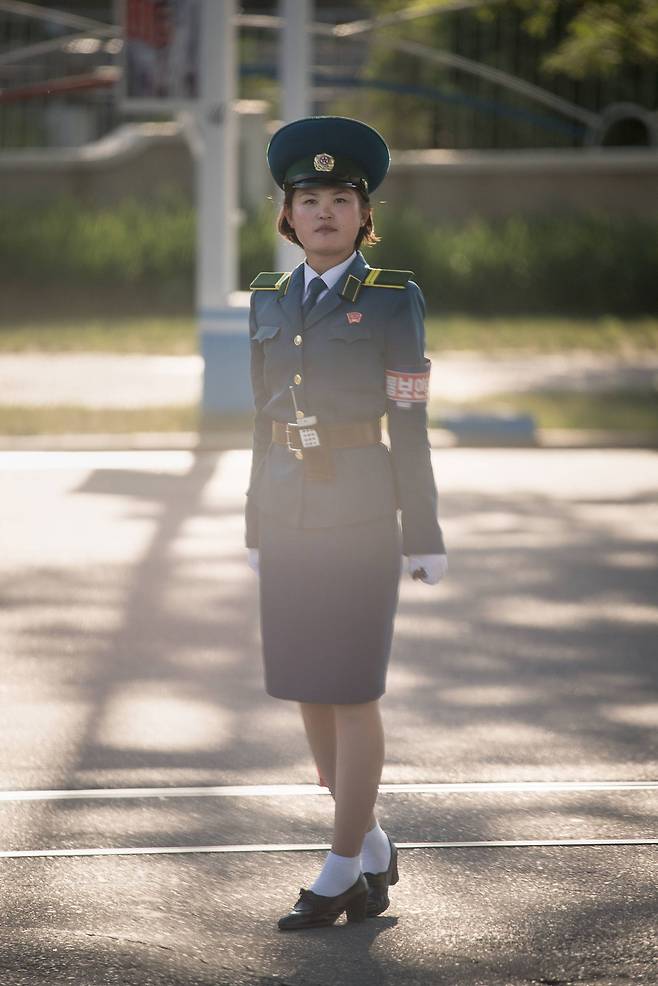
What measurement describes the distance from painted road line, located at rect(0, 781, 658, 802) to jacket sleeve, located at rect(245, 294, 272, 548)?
3.76 feet

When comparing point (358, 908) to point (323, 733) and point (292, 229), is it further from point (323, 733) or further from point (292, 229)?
point (292, 229)

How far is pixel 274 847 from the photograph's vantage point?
4.73m

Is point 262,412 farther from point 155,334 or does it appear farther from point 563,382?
point 155,334

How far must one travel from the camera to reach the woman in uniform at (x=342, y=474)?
13.5 feet

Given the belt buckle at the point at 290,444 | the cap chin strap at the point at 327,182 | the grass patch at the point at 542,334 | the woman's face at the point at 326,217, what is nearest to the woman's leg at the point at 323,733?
the belt buckle at the point at 290,444

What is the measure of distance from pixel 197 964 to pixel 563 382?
1406 centimetres

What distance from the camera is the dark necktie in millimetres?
4168

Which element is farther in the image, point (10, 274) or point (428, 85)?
point (428, 85)

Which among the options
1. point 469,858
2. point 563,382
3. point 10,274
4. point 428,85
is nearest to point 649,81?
point 428,85

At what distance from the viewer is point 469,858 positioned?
4.66 m

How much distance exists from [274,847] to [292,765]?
2.69 ft

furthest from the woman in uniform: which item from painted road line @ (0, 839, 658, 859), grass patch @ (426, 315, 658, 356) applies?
grass patch @ (426, 315, 658, 356)

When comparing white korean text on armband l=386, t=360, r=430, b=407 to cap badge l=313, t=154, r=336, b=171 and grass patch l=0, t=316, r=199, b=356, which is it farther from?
grass patch l=0, t=316, r=199, b=356

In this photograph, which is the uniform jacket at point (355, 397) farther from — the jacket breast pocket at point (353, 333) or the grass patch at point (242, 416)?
the grass patch at point (242, 416)
